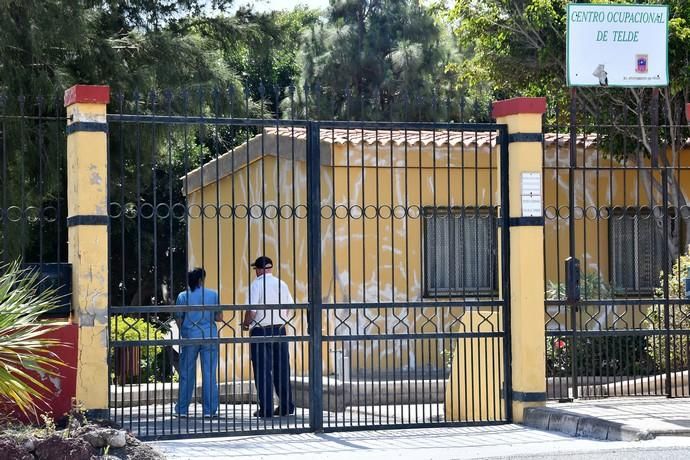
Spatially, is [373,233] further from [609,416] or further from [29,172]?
[609,416]

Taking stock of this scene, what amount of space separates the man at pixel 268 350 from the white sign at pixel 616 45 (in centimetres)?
338

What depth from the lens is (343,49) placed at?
29.9 meters

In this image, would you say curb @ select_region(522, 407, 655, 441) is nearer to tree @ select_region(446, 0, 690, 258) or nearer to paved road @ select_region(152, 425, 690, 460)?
paved road @ select_region(152, 425, 690, 460)

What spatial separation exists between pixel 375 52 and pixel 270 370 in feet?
67.4

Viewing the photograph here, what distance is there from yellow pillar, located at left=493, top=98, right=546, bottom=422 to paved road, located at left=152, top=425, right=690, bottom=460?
44cm

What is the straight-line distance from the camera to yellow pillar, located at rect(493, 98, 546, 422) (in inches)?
392

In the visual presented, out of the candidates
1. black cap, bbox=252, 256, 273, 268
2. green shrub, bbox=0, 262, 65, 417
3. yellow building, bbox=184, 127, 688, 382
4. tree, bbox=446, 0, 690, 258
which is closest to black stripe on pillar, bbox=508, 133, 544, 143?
black cap, bbox=252, 256, 273, 268

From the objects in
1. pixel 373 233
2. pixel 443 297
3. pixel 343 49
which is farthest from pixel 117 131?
pixel 343 49

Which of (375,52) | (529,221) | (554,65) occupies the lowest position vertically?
(529,221)

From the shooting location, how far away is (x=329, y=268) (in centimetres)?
1517

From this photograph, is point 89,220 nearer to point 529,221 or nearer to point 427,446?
point 427,446

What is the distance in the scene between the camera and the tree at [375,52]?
29516mm

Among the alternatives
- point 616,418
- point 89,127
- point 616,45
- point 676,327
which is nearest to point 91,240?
point 89,127

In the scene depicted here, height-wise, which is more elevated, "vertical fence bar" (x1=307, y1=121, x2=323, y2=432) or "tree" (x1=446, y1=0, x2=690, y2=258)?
"tree" (x1=446, y1=0, x2=690, y2=258)
